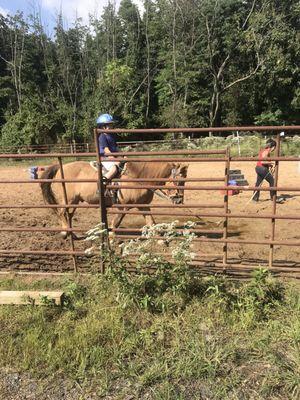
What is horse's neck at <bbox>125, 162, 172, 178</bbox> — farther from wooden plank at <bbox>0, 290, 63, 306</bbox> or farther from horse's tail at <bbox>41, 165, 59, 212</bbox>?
wooden plank at <bbox>0, 290, 63, 306</bbox>

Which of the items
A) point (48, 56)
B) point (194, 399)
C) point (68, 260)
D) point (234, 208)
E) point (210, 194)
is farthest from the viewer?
point (48, 56)

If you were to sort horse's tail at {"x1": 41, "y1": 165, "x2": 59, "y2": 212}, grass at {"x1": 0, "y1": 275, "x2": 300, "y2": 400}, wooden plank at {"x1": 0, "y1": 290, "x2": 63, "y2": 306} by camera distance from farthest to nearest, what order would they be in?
horse's tail at {"x1": 41, "y1": 165, "x2": 59, "y2": 212} < wooden plank at {"x1": 0, "y1": 290, "x2": 63, "y2": 306} < grass at {"x1": 0, "y1": 275, "x2": 300, "y2": 400}

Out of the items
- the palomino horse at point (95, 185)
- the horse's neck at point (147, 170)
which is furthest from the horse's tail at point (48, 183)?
the horse's neck at point (147, 170)

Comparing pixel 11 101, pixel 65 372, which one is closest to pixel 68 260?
pixel 65 372

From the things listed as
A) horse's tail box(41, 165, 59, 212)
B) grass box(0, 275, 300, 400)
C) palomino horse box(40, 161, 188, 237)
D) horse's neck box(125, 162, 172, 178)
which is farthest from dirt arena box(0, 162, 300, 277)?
horse's neck box(125, 162, 172, 178)

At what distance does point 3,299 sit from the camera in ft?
14.8

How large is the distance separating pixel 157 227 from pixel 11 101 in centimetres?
4156

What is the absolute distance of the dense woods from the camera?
39.4 meters

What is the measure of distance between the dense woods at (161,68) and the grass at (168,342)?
3427cm

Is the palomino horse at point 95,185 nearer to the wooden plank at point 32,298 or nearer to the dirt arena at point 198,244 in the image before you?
the dirt arena at point 198,244

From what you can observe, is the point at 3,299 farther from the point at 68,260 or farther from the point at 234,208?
the point at 234,208

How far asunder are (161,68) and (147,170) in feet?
134

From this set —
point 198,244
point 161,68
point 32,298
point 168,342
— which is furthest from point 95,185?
point 161,68

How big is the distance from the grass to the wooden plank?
8 cm
